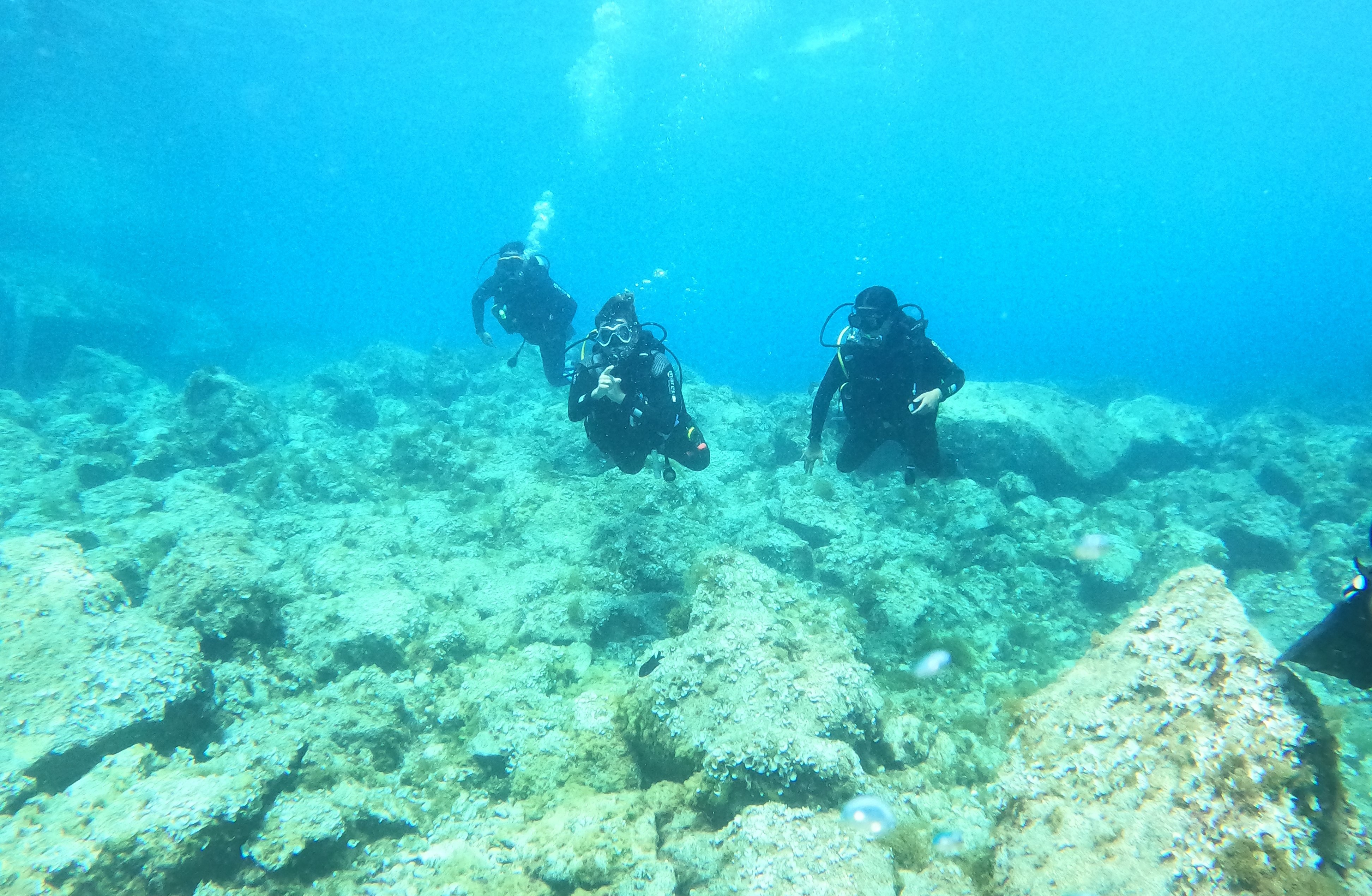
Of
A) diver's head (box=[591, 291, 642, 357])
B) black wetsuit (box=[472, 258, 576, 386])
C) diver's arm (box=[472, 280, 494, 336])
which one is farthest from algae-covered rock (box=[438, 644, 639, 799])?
diver's arm (box=[472, 280, 494, 336])

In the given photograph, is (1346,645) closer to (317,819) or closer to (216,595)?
(317,819)

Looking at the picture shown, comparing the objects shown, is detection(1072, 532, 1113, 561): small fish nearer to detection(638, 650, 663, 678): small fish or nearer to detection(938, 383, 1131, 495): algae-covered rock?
detection(938, 383, 1131, 495): algae-covered rock

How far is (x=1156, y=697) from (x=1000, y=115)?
87.9 m

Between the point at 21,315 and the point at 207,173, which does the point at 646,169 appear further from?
the point at 21,315

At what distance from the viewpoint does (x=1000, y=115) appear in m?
69.8

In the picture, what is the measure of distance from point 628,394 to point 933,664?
4238 millimetres

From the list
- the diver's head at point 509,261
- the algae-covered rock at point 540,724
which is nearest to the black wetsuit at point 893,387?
the algae-covered rock at point 540,724

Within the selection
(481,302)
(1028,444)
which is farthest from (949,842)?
(481,302)

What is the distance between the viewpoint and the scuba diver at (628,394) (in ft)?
21.0

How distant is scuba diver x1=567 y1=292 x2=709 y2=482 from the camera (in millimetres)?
6402

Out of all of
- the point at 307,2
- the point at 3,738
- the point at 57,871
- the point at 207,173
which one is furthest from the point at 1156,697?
the point at 207,173

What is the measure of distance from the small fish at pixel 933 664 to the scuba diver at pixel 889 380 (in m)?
1.94

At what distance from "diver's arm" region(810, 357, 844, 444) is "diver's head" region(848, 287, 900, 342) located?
0.47m

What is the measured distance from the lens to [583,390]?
6527 millimetres
